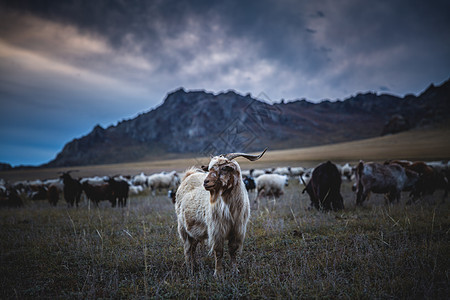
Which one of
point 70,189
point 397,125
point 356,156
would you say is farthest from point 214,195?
point 397,125

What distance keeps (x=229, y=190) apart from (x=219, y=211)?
42cm

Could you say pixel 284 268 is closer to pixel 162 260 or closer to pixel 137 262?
pixel 162 260

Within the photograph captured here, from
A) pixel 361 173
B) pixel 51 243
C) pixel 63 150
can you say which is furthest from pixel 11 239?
pixel 63 150

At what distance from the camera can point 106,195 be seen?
1305 centimetres

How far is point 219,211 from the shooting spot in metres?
3.86

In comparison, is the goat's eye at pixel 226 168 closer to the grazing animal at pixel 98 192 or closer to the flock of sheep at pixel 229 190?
the flock of sheep at pixel 229 190

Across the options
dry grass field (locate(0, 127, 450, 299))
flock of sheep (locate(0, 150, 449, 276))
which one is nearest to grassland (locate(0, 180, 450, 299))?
dry grass field (locate(0, 127, 450, 299))

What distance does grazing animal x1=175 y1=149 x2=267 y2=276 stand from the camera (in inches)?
149

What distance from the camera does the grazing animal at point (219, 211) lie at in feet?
12.5

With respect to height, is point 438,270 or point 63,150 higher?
point 63,150

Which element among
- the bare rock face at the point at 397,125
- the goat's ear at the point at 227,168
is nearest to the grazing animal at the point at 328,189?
the goat's ear at the point at 227,168

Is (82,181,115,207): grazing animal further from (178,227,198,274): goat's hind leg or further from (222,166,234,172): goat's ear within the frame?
(222,166,234,172): goat's ear

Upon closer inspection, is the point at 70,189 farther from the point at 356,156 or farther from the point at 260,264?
the point at 356,156

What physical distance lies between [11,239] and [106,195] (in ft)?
20.8
